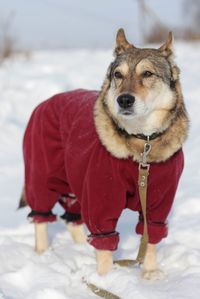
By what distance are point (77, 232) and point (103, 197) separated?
3.94ft

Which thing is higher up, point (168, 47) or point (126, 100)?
point (168, 47)

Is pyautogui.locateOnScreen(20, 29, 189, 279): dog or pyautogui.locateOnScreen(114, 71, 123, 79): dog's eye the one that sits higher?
pyautogui.locateOnScreen(114, 71, 123, 79): dog's eye

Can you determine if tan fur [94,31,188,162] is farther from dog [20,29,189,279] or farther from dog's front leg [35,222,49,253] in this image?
dog's front leg [35,222,49,253]

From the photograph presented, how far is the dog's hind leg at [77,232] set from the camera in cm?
482

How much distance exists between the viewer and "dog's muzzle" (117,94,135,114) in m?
3.56

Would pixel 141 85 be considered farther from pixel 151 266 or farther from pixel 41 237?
pixel 41 237

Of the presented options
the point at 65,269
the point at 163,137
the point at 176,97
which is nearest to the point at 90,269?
the point at 65,269

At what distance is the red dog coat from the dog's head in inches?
10.9

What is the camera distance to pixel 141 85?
3.74m

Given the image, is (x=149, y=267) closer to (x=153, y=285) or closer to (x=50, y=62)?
(x=153, y=285)

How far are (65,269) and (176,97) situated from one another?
4.74 ft

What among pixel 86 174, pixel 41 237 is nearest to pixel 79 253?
pixel 41 237

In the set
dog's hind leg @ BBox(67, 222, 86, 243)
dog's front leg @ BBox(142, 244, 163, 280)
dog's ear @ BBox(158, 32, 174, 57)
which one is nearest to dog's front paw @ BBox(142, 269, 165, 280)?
dog's front leg @ BBox(142, 244, 163, 280)

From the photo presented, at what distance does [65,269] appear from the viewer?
4.09 m
